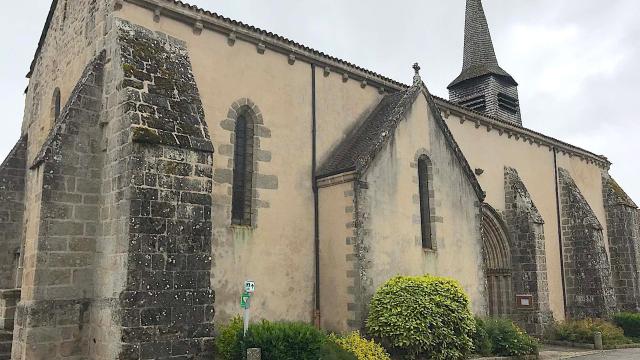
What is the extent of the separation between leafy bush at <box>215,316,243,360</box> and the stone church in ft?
1.49

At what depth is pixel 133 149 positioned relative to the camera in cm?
850

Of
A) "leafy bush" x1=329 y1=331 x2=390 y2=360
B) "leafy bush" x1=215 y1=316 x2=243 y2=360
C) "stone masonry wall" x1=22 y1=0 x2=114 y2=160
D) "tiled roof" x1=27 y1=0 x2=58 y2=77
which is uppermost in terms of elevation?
"tiled roof" x1=27 y1=0 x2=58 y2=77

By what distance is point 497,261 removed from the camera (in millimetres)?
18719

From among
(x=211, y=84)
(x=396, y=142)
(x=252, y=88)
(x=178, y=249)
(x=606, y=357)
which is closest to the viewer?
(x=178, y=249)

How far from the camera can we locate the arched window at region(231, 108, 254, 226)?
11.7m

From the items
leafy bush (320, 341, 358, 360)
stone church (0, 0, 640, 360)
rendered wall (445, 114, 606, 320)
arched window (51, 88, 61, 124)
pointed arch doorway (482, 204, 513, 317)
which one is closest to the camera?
stone church (0, 0, 640, 360)

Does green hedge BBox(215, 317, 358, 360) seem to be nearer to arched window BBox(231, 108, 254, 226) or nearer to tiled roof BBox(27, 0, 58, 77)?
arched window BBox(231, 108, 254, 226)

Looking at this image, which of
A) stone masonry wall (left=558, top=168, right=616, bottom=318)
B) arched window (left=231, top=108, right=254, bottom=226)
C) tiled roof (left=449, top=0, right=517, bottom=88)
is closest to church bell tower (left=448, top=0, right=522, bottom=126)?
tiled roof (left=449, top=0, right=517, bottom=88)

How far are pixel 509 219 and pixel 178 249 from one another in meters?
14.0

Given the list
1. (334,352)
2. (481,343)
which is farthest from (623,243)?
(334,352)

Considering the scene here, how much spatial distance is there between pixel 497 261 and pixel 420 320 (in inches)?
346

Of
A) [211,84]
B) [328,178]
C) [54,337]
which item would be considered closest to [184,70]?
[211,84]

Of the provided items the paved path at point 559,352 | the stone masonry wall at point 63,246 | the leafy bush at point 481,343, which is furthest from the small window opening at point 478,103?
the stone masonry wall at point 63,246

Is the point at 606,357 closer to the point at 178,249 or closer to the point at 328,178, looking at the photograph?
the point at 328,178
